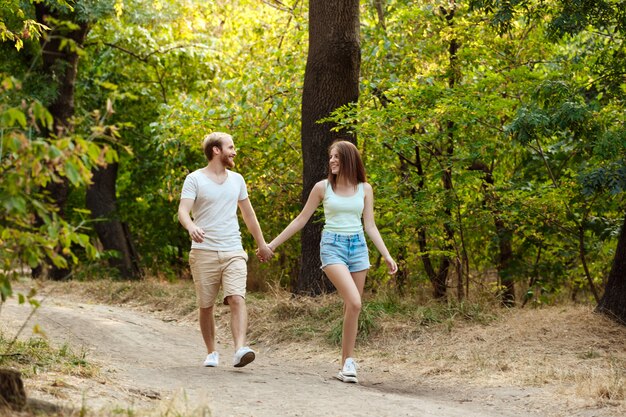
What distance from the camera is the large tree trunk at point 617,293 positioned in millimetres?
10039

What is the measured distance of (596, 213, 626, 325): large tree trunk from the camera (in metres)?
10.0

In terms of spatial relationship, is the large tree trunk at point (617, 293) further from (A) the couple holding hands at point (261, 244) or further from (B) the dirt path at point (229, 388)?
(A) the couple holding hands at point (261, 244)

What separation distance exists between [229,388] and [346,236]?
1742 millimetres

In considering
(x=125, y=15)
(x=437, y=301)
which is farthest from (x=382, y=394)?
(x=125, y=15)

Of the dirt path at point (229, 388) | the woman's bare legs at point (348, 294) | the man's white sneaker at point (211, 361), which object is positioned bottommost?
the dirt path at point (229, 388)

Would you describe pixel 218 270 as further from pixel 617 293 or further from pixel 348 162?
pixel 617 293

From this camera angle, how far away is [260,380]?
7656mm

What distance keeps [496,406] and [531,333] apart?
2631 millimetres

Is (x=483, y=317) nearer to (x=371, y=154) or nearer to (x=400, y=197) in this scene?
(x=400, y=197)

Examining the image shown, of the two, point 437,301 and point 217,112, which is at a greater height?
point 217,112

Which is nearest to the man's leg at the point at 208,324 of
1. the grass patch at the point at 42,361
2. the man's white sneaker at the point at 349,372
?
the grass patch at the point at 42,361

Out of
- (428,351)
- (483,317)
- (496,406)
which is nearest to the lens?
(496,406)

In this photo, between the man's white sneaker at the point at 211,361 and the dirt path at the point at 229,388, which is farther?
the man's white sneaker at the point at 211,361

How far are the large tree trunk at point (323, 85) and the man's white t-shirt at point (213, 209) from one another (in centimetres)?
387
